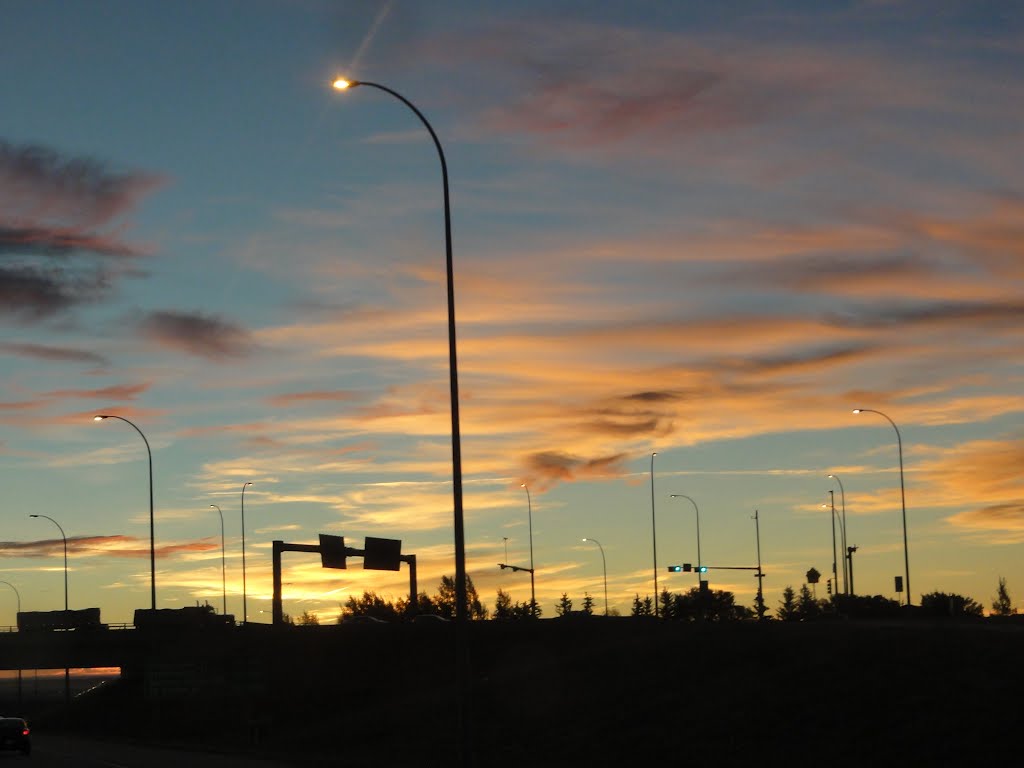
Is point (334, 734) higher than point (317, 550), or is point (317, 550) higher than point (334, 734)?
point (317, 550)

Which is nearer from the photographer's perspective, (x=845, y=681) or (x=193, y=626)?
(x=845, y=681)

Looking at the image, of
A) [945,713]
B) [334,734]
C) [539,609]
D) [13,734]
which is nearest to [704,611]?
[539,609]

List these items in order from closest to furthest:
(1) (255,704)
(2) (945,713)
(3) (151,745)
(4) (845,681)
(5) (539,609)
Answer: (2) (945,713), (4) (845,681), (3) (151,745), (1) (255,704), (5) (539,609)

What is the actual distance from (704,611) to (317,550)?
2972 cm

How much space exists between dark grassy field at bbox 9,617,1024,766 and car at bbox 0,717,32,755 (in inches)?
315

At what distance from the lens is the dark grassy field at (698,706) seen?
108ft

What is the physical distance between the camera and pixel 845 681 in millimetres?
39000

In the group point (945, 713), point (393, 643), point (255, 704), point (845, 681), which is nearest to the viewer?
point (945, 713)

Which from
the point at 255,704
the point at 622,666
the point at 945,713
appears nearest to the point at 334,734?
the point at 622,666

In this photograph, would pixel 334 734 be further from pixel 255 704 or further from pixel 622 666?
pixel 255 704

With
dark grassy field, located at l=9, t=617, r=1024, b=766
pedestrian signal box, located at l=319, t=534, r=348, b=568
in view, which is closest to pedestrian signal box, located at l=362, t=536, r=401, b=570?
pedestrian signal box, located at l=319, t=534, r=348, b=568

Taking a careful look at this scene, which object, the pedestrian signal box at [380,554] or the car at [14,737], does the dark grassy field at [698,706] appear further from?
the pedestrian signal box at [380,554]

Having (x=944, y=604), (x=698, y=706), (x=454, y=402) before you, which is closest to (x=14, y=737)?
(x=698, y=706)

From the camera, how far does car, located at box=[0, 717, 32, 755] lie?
2188 inches
